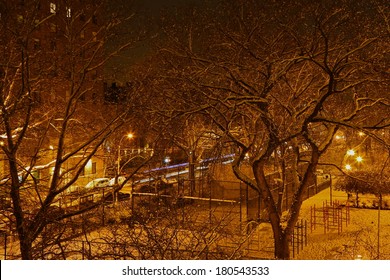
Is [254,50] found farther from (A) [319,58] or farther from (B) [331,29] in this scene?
(B) [331,29]

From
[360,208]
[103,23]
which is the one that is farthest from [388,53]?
[360,208]

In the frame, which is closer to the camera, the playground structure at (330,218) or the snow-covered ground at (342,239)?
the snow-covered ground at (342,239)

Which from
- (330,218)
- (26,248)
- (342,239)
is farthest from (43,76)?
(330,218)

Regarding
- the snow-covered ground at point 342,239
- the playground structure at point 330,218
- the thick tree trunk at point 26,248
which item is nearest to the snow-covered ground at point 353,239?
the snow-covered ground at point 342,239

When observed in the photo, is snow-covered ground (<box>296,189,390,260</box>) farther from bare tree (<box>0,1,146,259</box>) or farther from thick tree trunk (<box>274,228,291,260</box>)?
bare tree (<box>0,1,146,259</box>)

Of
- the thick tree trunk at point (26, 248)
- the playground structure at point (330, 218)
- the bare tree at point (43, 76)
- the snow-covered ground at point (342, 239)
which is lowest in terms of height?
the snow-covered ground at point (342, 239)

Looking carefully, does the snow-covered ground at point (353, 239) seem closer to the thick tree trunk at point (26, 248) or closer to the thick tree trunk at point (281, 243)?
the thick tree trunk at point (281, 243)

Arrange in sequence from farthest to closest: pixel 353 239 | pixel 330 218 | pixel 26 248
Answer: pixel 330 218, pixel 353 239, pixel 26 248

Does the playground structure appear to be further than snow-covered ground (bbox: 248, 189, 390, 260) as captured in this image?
Yes

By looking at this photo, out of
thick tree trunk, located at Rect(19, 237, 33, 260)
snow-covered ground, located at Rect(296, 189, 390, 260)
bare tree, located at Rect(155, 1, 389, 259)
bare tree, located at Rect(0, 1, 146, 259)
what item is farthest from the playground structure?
thick tree trunk, located at Rect(19, 237, 33, 260)

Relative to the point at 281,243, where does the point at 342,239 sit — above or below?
below

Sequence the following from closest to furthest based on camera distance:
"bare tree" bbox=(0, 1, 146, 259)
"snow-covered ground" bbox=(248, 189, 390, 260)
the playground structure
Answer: "bare tree" bbox=(0, 1, 146, 259), "snow-covered ground" bbox=(248, 189, 390, 260), the playground structure

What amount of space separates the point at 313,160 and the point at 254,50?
348cm

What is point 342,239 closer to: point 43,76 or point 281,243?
point 281,243
